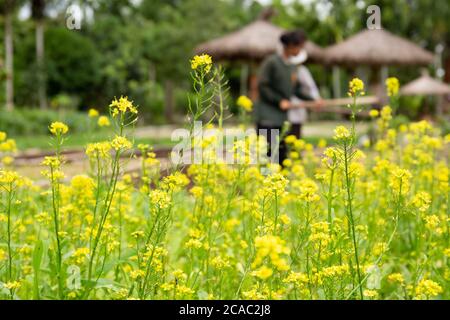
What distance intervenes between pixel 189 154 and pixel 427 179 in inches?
49.5

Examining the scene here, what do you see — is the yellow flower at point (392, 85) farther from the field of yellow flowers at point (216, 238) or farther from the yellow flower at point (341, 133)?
the yellow flower at point (341, 133)

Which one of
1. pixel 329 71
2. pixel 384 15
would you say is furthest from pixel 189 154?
pixel 329 71

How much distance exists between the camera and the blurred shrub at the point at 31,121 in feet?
46.6

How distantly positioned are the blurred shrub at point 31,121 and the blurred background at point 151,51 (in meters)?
0.03

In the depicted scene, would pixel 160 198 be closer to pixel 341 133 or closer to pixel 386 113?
pixel 341 133

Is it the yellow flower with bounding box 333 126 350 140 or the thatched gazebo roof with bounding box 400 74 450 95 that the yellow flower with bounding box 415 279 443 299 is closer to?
the yellow flower with bounding box 333 126 350 140

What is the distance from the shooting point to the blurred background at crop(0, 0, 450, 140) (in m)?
18.5

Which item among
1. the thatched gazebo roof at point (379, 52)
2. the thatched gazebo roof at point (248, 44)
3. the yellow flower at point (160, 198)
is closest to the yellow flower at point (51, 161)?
the yellow flower at point (160, 198)

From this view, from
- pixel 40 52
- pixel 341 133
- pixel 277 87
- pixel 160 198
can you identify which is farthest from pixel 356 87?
pixel 40 52

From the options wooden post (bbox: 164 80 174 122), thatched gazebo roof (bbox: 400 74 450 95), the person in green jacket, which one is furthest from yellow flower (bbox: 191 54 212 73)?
wooden post (bbox: 164 80 174 122)

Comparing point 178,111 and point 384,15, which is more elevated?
point 384,15

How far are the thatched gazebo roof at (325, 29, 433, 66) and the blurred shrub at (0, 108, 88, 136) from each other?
25.7 ft

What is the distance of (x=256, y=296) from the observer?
5.14ft
